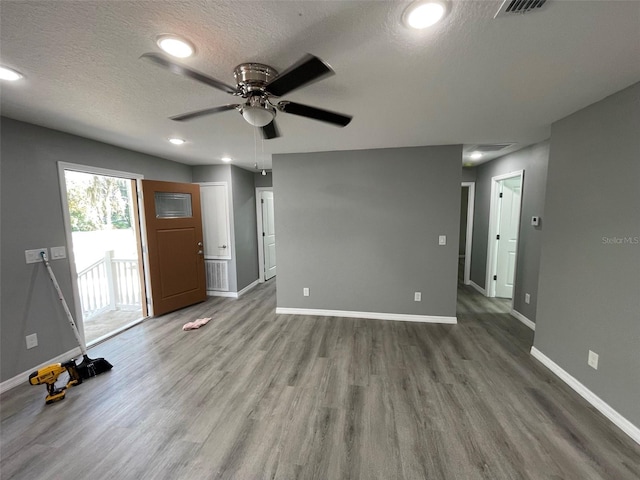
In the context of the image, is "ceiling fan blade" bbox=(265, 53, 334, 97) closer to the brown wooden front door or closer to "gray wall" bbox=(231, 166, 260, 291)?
the brown wooden front door

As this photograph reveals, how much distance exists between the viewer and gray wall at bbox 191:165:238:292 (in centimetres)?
452

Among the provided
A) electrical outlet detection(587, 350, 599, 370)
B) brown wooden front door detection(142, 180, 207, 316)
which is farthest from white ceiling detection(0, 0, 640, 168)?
electrical outlet detection(587, 350, 599, 370)

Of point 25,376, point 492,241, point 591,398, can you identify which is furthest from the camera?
point 492,241

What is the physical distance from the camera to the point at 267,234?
18.9ft

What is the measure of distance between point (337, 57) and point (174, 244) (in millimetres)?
3730

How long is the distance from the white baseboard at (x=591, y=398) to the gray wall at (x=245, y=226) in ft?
14.6

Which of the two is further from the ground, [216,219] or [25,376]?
[216,219]

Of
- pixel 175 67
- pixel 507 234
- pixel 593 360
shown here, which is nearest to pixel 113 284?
pixel 175 67

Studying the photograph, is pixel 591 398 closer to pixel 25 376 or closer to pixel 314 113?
pixel 314 113

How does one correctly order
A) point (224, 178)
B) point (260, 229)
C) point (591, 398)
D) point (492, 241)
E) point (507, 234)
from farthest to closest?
point (260, 229) → point (224, 178) → point (492, 241) → point (507, 234) → point (591, 398)

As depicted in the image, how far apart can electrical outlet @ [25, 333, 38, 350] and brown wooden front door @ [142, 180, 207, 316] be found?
1333mm

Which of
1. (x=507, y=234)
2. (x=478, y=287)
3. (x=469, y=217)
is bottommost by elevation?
(x=478, y=287)

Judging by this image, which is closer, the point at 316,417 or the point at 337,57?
the point at 337,57

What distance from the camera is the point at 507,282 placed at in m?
4.35
